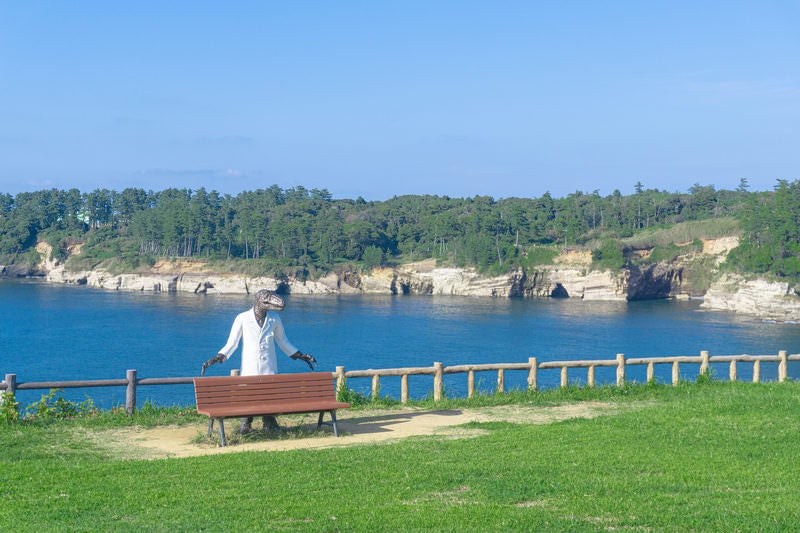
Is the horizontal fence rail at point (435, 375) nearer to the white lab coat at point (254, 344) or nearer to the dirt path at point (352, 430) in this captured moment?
the dirt path at point (352, 430)

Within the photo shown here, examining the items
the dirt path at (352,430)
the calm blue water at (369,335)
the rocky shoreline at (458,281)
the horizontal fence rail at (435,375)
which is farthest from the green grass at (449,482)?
the rocky shoreline at (458,281)

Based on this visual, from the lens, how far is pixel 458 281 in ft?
334

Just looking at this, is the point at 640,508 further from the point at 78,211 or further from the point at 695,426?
the point at 78,211

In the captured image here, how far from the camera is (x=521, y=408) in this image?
45.4 ft

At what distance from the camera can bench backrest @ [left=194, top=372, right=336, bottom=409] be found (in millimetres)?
10902

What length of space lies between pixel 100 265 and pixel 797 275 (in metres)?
84.4

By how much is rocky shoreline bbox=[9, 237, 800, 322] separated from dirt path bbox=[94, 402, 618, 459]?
80784mm

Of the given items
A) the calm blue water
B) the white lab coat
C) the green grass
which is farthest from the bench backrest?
the calm blue water

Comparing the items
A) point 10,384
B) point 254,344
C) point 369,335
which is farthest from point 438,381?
point 369,335

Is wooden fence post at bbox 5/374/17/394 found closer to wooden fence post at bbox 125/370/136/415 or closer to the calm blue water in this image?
wooden fence post at bbox 125/370/136/415

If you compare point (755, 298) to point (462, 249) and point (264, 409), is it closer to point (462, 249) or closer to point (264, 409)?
point (462, 249)

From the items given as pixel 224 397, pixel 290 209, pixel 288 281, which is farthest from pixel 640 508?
pixel 290 209

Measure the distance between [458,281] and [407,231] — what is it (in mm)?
19237

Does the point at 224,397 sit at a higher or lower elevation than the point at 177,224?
lower
